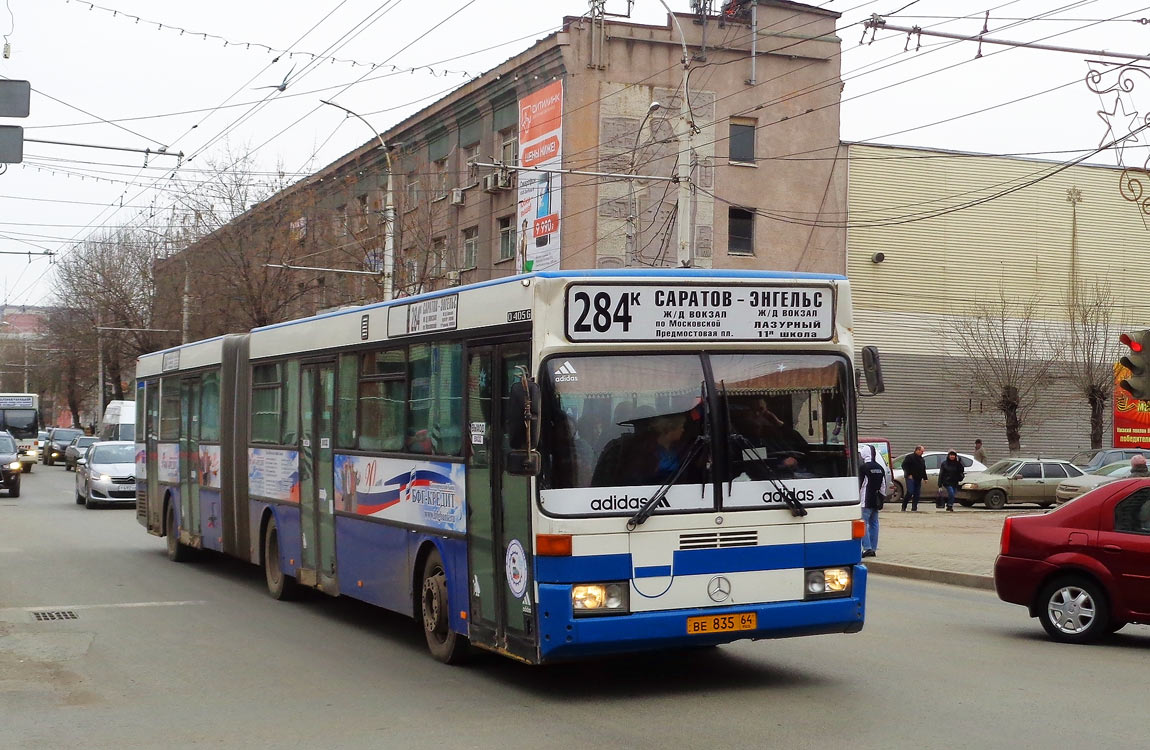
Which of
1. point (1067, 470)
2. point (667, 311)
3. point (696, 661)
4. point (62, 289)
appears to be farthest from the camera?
point (62, 289)

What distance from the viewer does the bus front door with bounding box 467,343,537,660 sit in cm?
884

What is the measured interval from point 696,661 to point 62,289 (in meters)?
64.6

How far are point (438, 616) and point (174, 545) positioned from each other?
998 cm

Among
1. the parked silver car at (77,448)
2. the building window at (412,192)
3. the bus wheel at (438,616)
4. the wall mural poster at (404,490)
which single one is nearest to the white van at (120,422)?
the parked silver car at (77,448)

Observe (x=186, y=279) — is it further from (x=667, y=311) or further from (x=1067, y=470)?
(x=667, y=311)

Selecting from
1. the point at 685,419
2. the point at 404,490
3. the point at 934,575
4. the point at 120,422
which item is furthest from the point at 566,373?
the point at 120,422

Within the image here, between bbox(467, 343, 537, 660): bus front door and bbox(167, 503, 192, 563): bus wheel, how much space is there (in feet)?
34.4

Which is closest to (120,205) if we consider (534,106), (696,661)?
(534,106)

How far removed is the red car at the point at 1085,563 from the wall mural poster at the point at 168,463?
11.6 metres

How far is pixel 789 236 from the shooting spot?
40.7m

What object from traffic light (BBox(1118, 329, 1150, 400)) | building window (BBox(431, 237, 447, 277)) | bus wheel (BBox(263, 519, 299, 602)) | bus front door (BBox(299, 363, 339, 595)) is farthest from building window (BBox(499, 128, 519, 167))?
traffic light (BBox(1118, 329, 1150, 400))

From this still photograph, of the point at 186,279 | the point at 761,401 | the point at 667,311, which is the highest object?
the point at 186,279

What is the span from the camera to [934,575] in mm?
17672

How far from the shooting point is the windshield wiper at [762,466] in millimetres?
8875
